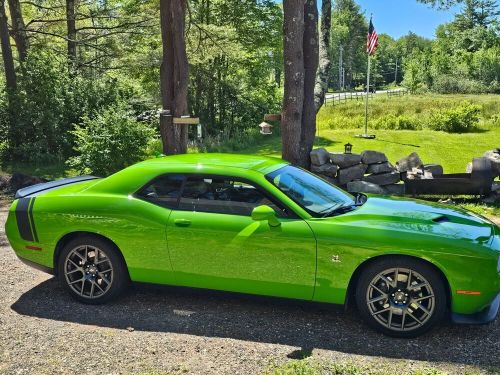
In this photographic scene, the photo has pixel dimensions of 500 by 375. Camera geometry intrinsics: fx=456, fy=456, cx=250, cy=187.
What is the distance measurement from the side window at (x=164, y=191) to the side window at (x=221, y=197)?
79mm

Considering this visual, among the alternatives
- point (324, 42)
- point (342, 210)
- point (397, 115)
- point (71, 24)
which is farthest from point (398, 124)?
point (342, 210)

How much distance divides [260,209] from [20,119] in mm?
13262

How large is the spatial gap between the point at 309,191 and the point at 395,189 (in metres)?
5.33

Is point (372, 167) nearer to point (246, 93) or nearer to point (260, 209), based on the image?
point (260, 209)

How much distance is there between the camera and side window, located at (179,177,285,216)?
13.7 ft

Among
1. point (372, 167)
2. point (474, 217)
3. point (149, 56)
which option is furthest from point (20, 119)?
point (474, 217)

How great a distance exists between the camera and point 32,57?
1487 cm

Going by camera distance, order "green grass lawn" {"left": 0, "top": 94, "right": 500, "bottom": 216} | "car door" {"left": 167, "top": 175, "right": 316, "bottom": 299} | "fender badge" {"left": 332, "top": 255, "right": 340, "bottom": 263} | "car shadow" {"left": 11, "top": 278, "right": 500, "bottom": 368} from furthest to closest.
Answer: "green grass lawn" {"left": 0, "top": 94, "right": 500, "bottom": 216} < "car door" {"left": 167, "top": 175, "right": 316, "bottom": 299} < "fender badge" {"left": 332, "top": 255, "right": 340, "bottom": 263} < "car shadow" {"left": 11, "top": 278, "right": 500, "bottom": 368}

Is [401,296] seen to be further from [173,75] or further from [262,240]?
[173,75]

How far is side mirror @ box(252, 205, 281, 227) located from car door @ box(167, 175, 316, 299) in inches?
2.1

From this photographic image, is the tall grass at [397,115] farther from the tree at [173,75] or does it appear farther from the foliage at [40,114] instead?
the tree at [173,75]

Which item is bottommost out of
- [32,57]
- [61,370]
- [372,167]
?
[61,370]

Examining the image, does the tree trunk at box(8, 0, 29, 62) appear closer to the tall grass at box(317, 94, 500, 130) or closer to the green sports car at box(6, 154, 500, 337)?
the green sports car at box(6, 154, 500, 337)

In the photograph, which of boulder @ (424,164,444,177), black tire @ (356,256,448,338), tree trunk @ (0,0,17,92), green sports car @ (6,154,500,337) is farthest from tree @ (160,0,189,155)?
tree trunk @ (0,0,17,92)
